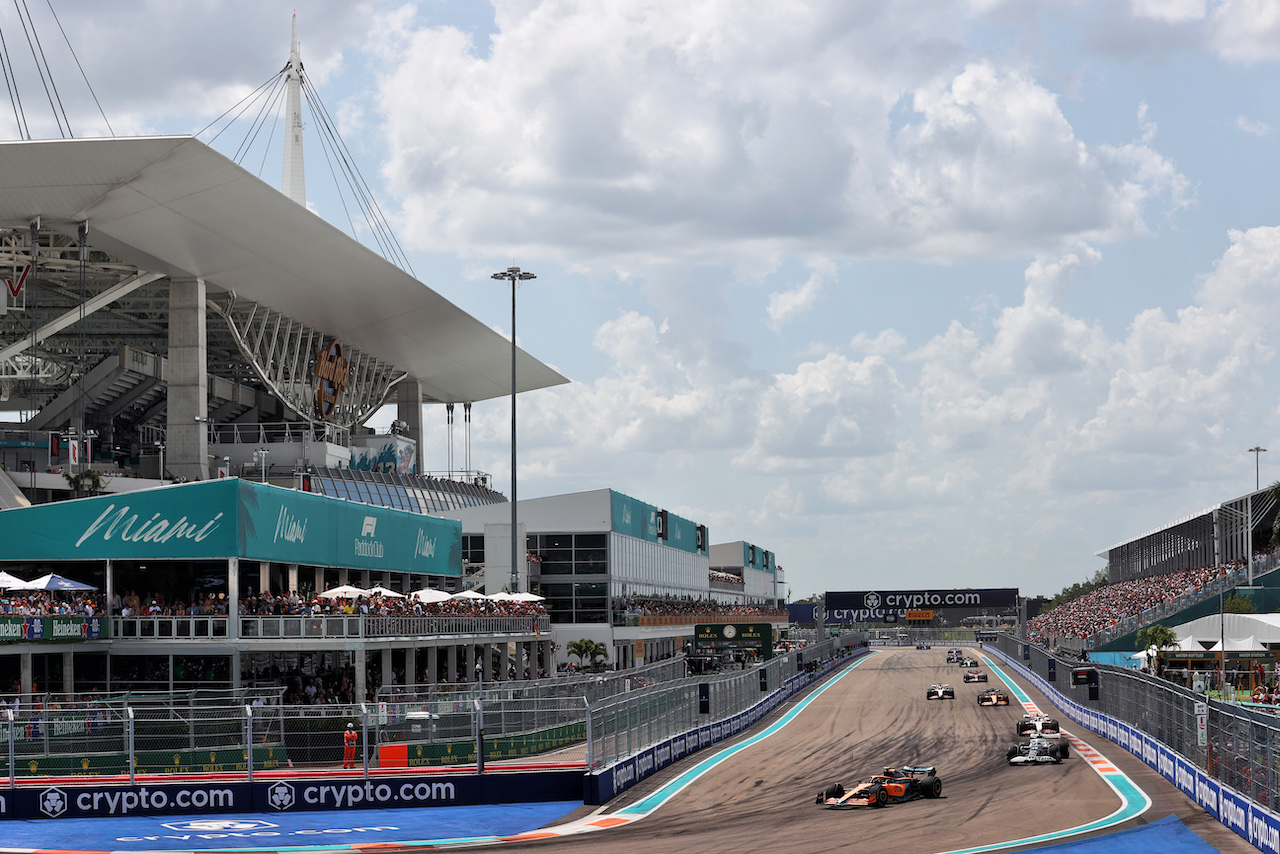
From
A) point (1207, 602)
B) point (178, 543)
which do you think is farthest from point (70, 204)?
point (1207, 602)

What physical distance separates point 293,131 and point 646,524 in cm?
3474

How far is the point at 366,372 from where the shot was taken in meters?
89.8

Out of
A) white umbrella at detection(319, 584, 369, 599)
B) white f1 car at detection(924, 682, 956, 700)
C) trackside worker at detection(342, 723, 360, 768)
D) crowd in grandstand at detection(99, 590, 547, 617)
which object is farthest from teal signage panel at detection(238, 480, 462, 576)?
white f1 car at detection(924, 682, 956, 700)

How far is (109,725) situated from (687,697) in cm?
1554

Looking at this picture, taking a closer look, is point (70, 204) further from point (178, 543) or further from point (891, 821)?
point (891, 821)

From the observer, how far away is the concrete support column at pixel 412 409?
98.5 meters

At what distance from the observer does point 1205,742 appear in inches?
997

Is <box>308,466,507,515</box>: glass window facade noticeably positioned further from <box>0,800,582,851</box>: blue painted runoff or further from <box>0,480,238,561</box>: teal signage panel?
<box>0,800,582,851</box>: blue painted runoff

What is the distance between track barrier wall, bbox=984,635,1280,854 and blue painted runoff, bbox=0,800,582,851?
→ 466 inches

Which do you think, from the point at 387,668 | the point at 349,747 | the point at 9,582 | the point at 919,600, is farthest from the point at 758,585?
the point at 349,747

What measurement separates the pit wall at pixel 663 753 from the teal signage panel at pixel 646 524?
2585 cm

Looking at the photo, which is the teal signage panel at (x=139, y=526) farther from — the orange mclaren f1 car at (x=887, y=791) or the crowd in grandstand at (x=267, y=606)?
the orange mclaren f1 car at (x=887, y=791)

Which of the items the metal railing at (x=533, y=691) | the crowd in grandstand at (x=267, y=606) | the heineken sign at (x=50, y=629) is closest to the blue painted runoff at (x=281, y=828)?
the metal railing at (x=533, y=691)

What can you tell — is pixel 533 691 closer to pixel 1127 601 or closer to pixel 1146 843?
pixel 1146 843
